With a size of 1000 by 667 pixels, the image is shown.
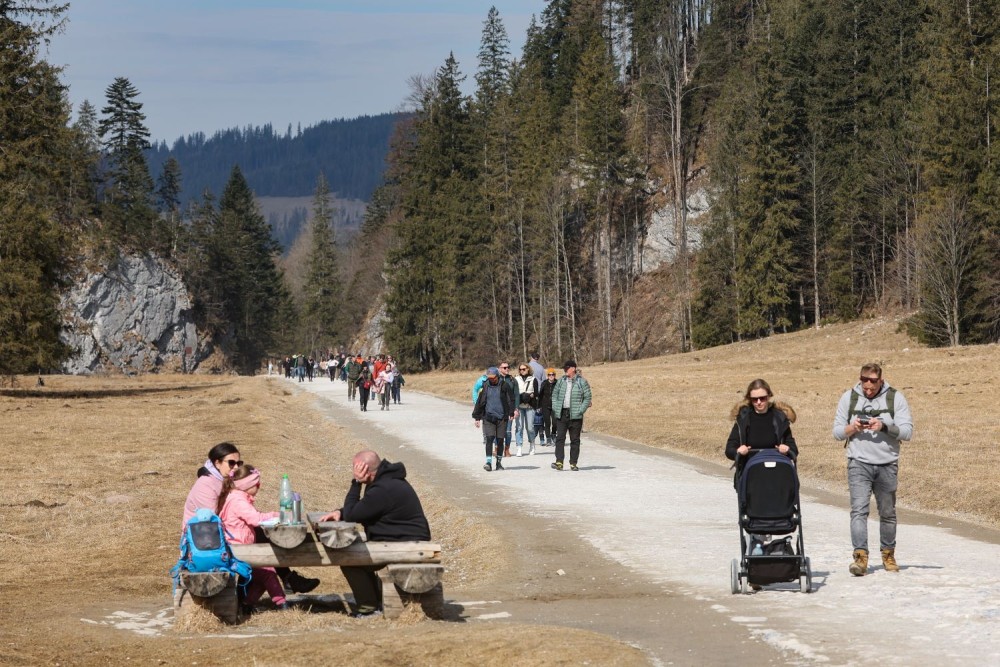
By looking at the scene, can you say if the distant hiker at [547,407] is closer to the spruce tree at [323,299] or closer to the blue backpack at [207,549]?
the blue backpack at [207,549]

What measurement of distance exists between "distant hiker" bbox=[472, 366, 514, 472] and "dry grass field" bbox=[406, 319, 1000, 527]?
4.84 m

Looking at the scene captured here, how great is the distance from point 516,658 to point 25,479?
594 inches

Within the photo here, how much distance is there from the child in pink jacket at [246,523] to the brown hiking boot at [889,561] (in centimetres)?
548

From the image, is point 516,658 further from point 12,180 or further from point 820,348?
point 820,348

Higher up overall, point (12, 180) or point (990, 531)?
point (12, 180)

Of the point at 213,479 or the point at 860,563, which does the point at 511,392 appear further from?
the point at 213,479

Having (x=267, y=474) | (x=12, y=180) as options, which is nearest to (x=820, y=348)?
(x=12, y=180)

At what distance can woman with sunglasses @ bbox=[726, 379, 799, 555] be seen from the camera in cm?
1119

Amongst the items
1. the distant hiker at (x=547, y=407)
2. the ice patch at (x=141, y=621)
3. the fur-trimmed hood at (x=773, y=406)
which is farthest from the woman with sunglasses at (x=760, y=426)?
the distant hiker at (x=547, y=407)

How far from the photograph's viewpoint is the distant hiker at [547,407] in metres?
25.5

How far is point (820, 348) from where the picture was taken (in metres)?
60.9

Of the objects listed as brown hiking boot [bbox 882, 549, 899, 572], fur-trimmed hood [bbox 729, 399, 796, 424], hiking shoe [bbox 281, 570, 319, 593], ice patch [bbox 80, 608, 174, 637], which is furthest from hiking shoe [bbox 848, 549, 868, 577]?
ice patch [bbox 80, 608, 174, 637]

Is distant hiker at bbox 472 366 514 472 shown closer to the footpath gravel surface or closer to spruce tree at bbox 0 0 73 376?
the footpath gravel surface

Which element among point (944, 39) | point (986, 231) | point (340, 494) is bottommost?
point (340, 494)
